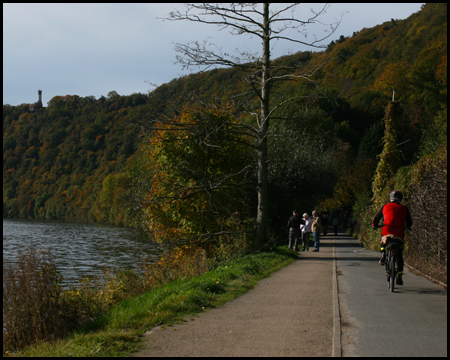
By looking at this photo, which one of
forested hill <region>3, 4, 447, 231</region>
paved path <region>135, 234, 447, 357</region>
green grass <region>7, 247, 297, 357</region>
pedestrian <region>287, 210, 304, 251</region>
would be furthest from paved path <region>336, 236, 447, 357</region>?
pedestrian <region>287, 210, 304, 251</region>

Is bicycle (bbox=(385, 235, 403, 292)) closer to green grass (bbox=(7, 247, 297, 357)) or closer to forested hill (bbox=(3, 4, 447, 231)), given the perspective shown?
green grass (bbox=(7, 247, 297, 357))

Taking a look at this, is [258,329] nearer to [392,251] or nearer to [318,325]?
[318,325]

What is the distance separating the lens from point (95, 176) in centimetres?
10350

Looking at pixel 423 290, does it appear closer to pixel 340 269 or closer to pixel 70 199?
pixel 340 269

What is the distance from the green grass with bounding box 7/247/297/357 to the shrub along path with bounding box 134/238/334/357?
239 millimetres

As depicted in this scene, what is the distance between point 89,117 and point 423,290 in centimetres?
9322

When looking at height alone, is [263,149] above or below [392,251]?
above

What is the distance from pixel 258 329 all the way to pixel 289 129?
2817 centimetres

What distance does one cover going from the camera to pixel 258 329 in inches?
275

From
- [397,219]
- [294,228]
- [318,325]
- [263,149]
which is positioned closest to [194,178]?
[263,149]

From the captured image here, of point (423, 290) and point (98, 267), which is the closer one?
point (423, 290)

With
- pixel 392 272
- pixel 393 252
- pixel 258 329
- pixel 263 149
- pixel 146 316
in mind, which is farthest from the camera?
pixel 263 149

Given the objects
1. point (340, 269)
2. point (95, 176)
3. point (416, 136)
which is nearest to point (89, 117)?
point (95, 176)

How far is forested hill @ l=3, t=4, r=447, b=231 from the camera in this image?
19688 mm
